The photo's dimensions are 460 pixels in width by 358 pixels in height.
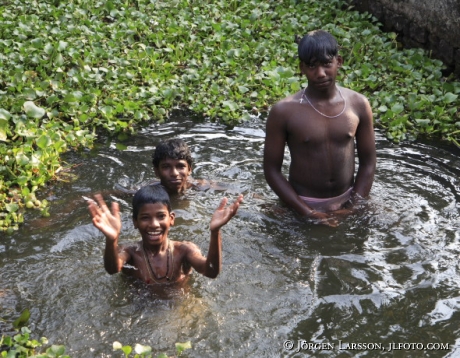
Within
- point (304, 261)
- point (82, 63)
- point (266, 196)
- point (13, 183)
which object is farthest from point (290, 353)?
point (82, 63)

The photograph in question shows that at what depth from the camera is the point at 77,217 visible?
539cm

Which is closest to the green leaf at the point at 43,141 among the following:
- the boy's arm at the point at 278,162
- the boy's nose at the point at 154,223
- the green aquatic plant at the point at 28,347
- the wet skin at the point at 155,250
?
the wet skin at the point at 155,250

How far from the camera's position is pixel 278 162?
17.3 feet

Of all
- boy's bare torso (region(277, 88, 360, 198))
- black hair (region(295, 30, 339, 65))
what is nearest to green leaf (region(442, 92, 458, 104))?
boy's bare torso (region(277, 88, 360, 198))

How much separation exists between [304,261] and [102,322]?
4.56 ft

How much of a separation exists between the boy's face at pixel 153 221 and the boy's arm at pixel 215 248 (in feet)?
0.74

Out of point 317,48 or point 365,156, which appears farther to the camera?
point 365,156

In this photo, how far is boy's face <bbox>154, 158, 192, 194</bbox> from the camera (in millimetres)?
5594

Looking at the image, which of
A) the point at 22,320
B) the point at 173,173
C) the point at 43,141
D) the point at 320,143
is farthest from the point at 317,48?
the point at 22,320

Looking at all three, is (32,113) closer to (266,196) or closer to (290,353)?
(266,196)

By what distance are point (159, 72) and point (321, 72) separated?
3.14m

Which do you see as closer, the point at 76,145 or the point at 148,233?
the point at 148,233

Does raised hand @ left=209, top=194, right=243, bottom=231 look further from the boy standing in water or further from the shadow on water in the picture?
the boy standing in water

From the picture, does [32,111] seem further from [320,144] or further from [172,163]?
[320,144]
